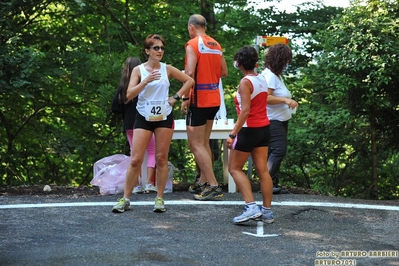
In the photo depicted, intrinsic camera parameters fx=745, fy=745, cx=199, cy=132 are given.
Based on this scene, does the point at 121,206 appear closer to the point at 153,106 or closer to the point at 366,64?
the point at 153,106

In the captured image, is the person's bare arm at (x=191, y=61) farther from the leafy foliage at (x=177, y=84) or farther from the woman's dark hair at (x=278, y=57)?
the leafy foliage at (x=177, y=84)

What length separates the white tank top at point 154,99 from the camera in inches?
305

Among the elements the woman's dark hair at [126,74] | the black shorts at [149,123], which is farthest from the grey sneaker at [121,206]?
the woman's dark hair at [126,74]

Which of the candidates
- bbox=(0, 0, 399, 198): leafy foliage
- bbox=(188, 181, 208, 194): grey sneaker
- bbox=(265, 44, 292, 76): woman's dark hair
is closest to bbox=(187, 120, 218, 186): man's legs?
bbox=(188, 181, 208, 194): grey sneaker

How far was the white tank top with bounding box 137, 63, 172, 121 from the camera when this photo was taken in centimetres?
→ 774

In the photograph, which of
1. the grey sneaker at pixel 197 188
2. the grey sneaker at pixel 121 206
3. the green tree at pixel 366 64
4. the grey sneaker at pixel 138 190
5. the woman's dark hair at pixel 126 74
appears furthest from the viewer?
the green tree at pixel 366 64

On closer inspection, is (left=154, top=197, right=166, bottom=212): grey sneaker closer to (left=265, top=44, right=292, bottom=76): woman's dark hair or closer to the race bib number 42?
the race bib number 42

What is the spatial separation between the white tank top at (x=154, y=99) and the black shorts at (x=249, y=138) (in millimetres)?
874

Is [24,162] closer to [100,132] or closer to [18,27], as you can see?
[100,132]

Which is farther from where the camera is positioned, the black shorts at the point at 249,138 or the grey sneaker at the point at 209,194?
the grey sneaker at the point at 209,194

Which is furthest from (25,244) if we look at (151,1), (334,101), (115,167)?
(151,1)

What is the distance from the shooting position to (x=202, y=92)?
8570 millimetres

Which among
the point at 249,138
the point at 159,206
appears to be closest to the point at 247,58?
the point at 249,138

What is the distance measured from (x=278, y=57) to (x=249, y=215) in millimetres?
2161
